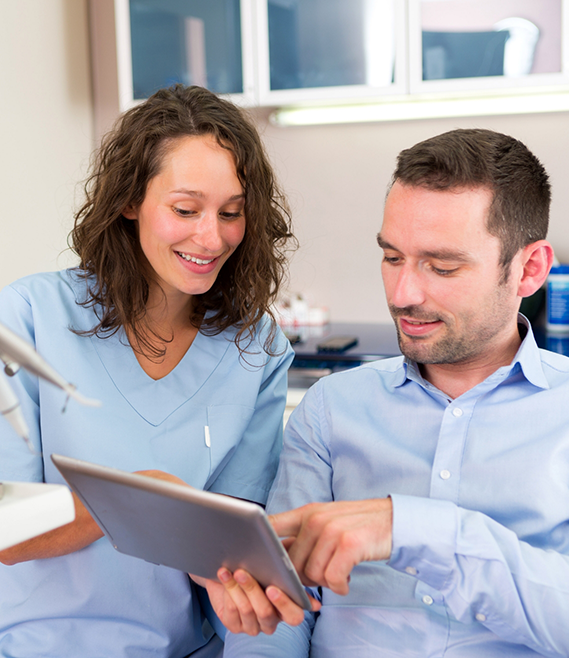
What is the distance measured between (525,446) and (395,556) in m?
0.30

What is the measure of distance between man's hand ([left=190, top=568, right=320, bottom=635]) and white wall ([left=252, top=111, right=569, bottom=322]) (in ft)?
6.09

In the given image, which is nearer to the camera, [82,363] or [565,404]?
[565,404]

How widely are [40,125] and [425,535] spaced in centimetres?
221

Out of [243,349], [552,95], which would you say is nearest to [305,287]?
[552,95]

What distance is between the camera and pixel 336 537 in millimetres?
823

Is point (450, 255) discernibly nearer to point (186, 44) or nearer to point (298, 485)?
point (298, 485)

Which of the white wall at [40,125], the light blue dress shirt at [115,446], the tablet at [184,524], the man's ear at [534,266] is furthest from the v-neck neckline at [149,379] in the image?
the white wall at [40,125]

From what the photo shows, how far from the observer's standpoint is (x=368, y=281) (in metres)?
2.65

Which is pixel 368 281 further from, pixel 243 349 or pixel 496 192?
pixel 496 192

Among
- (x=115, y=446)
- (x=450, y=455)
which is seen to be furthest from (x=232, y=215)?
(x=450, y=455)

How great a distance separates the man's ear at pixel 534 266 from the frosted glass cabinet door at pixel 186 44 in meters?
1.45

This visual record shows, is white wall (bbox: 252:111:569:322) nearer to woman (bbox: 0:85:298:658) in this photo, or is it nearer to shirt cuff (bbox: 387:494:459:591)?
woman (bbox: 0:85:298:658)

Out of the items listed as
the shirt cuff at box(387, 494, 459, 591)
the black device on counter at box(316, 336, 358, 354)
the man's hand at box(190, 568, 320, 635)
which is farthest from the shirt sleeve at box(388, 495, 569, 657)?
the black device on counter at box(316, 336, 358, 354)

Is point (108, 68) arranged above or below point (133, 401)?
above
